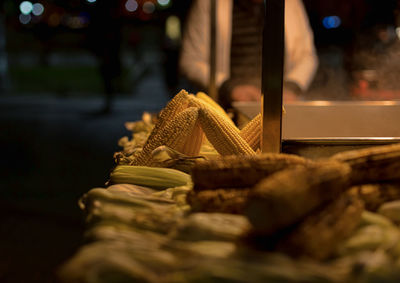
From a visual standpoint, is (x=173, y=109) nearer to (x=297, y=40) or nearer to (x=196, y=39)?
(x=297, y=40)

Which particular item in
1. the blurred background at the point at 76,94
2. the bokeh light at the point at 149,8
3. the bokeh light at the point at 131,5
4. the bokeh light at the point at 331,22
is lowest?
the blurred background at the point at 76,94

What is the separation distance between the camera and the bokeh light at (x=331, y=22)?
567 centimetres

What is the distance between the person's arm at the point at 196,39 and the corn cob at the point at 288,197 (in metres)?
2.73

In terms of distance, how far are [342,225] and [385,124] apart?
93cm

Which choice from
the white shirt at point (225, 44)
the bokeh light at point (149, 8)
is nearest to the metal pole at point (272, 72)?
the white shirt at point (225, 44)

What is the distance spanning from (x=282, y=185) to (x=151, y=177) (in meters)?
0.57

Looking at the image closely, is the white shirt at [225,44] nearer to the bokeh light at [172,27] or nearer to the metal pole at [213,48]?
the metal pole at [213,48]

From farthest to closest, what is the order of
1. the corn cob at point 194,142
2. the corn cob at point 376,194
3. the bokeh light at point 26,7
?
the bokeh light at point 26,7
the corn cob at point 194,142
the corn cob at point 376,194

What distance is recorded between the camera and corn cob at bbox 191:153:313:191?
0.96 metres

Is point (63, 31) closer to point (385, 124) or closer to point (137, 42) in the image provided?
point (137, 42)

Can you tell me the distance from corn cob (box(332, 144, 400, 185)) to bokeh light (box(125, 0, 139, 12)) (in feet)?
39.2

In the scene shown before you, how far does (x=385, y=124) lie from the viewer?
5.15 feet

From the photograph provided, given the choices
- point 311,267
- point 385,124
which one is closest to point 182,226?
point 311,267

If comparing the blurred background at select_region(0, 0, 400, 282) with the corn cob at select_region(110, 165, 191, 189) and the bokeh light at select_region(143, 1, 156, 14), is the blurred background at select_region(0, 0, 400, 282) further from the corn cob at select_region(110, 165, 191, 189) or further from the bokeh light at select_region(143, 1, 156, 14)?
the corn cob at select_region(110, 165, 191, 189)
